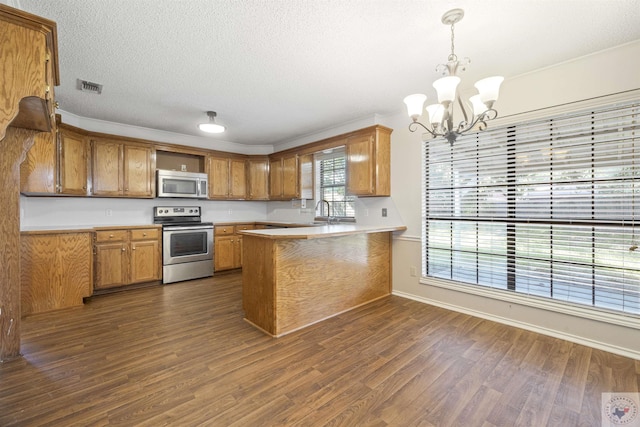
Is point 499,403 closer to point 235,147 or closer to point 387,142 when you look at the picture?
point 387,142

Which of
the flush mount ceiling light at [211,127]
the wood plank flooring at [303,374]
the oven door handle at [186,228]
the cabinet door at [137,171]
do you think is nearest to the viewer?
the wood plank flooring at [303,374]

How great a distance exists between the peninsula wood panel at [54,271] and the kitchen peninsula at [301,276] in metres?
2.21

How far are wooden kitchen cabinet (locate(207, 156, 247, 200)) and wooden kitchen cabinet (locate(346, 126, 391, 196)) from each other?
2.58m

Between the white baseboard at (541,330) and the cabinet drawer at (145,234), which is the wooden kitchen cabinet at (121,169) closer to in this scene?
the cabinet drawer at (145,234)

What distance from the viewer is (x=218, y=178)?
5.38m

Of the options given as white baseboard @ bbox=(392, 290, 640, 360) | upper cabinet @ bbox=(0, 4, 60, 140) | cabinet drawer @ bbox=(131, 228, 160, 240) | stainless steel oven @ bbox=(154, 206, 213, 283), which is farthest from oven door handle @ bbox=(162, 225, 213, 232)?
white baseboard @ bbox=(392, 290, 640, 360)

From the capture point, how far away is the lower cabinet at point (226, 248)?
5.14m

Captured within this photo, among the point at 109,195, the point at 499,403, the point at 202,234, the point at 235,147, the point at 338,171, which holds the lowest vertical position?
the point at 499,403

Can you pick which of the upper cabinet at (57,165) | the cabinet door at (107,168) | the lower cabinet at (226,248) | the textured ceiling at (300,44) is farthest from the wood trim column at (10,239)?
the lower cabinet at (226,248)

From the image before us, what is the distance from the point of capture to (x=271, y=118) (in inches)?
166

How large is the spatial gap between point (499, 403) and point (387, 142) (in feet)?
10.3

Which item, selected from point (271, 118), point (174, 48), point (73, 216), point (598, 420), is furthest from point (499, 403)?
point (73, 216)

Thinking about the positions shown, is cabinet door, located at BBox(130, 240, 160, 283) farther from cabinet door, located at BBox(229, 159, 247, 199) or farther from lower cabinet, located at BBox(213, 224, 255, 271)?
cabinet door, located at BBox(229, 159, 247, 199)

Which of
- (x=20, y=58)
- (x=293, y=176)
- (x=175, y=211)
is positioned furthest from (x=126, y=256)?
(x=20, y=58)
